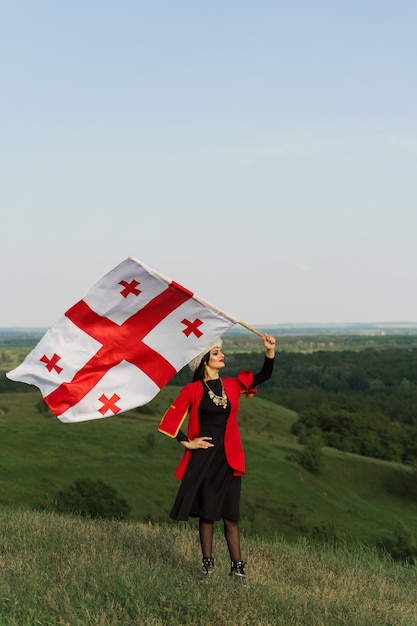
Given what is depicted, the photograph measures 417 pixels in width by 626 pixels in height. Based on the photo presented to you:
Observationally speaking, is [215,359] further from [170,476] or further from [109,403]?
[170,476]

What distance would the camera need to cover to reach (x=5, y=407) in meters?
96.1

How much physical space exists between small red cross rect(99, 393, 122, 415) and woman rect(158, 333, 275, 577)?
2.52 feet

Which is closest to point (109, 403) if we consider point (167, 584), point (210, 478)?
point (210, 478)

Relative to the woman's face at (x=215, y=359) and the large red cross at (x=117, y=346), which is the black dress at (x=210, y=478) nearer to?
the woman's face at (x=215, y=359)

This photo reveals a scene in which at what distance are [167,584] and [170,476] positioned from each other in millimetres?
73663

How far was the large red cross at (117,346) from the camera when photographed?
9273mm

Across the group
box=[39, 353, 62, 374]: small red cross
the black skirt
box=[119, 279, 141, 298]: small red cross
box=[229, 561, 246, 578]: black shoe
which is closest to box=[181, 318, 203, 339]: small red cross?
box=[119, 279, 141, 298]: small red cross

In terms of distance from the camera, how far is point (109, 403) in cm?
925

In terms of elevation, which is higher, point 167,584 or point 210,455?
point 210,455

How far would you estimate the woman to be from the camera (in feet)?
28.3

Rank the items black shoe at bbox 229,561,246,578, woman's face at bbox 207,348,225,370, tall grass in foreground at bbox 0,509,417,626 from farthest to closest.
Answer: woman's face at bbox 207,348,225,370
black shoe at bbox 229,561,246,578
tall grass in foreground at bbox 0,509,417,626

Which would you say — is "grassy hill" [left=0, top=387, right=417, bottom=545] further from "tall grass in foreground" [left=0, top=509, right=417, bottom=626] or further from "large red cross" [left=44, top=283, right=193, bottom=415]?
"large red cross" [left=44, top=283, right=193, bottom=415]

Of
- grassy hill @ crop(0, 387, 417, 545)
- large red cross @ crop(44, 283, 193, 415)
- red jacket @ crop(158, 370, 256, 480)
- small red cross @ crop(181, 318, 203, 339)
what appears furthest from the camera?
grassy hill @ crop(0, 387, 417, 545)

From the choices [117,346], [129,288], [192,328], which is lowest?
[117,346]
